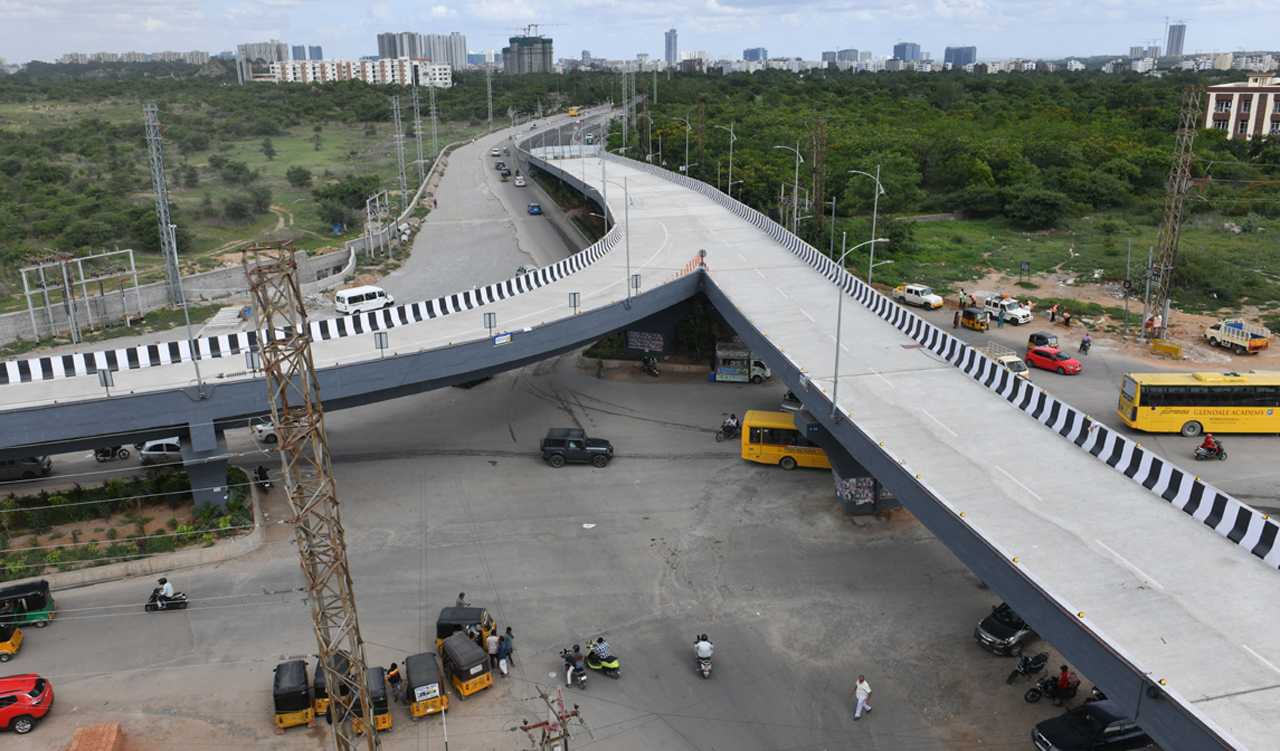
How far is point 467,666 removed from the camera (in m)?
22.8

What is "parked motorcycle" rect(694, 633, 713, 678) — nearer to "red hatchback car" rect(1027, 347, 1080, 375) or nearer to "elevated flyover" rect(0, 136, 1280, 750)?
"elevated flyover" rect(0, 136, 1280, 750)

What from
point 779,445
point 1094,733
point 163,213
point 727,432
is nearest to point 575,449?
point 727,432

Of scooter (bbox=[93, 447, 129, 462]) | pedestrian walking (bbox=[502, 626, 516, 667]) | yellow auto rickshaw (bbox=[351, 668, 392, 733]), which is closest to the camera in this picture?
yellow auto rickshaw (bbox=[351, 668, 392, 733])

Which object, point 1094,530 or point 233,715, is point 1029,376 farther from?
point 233,715

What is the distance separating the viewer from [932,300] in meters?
57.2

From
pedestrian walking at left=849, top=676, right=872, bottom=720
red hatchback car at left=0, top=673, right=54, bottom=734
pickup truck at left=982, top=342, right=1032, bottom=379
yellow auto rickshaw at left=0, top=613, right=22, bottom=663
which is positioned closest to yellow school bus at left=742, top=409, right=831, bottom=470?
pickup truck at left=982, top=342, right=1032, bottom=379

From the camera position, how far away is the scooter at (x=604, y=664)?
2355cm

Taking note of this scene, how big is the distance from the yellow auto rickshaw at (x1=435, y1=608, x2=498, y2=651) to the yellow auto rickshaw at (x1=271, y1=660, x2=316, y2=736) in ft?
12.5

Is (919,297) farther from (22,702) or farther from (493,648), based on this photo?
(22,702)

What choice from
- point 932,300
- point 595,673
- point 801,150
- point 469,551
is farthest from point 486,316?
point 801,150

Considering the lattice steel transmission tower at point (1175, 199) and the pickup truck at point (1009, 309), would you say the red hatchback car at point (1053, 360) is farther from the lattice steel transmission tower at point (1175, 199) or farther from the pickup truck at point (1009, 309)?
the lattice steel transmission tower at point (1175, 199)

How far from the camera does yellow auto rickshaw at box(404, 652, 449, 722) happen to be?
2227 cm

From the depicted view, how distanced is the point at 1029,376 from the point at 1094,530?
25635 mm

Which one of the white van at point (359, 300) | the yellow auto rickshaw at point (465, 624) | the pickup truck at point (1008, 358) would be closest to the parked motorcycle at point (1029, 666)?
the yellow auto rickshaw at point (465, 624)
